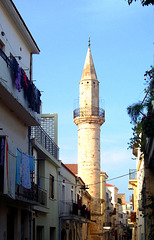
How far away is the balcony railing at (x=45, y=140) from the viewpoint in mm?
20084

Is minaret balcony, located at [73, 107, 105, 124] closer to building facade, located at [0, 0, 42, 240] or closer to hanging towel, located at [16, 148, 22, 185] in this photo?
building facade, located at [0, 0, 42, 240]

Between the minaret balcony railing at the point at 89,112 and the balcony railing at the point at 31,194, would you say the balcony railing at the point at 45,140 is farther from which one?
the minaret balcony railing at the point at 89,112

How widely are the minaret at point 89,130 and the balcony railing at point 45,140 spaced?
56.3 ft

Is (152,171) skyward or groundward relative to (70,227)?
skyward

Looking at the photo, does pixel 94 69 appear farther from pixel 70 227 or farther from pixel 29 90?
pixel 29 90

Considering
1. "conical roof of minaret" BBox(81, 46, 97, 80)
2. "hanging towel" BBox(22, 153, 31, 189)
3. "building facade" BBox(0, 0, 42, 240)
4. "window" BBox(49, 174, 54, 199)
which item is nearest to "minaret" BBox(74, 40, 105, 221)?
"conical roof of minaret" BBox(81, 46, 97, 80)

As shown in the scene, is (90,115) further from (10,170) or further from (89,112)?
(10,170)

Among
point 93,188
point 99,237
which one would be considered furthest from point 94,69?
point 99,237

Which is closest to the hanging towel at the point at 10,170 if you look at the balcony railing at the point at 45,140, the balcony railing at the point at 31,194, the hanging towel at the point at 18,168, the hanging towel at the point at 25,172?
the hanging towel at the point at 18,168

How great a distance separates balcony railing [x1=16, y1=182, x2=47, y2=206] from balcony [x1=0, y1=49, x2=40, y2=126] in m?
2.74

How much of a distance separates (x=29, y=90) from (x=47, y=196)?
23.5 ft

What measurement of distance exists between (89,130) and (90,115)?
1.52m

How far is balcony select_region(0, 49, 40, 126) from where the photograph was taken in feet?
41.8

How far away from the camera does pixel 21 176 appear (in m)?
13.9
